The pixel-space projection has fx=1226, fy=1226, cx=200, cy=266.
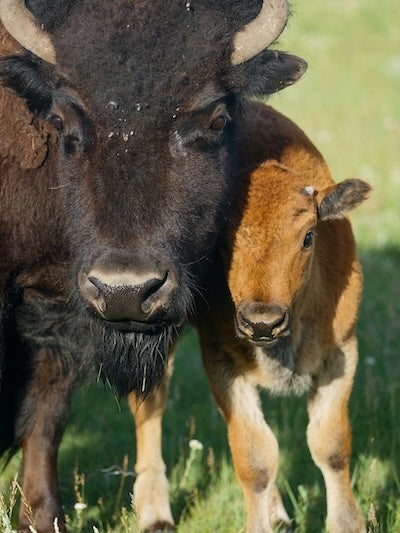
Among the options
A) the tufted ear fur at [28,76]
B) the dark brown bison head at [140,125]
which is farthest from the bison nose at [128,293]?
the tufted ear fur at [28,76]

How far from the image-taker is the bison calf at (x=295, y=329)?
19.7 ft

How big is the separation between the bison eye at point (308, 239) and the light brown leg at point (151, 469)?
156cm

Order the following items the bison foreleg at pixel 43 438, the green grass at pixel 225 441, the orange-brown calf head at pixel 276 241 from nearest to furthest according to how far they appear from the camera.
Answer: the orange-brown calf head at pixel 276 241, the bison foreleg at pixel 43 438, the green grass at pixel 225 441

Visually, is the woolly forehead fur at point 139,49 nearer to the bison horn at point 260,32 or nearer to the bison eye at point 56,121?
the bison horn at point 260,32

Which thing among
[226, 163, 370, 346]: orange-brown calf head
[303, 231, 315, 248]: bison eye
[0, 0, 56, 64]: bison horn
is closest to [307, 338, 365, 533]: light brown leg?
[226, 163, 370, 346]: orange-brown calf head

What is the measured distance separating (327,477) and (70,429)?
257 cm

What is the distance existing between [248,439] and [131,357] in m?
0.85

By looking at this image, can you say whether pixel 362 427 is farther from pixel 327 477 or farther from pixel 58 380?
pixel 58 380

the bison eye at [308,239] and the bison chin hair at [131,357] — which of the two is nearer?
the bison chin hair at [131,357]

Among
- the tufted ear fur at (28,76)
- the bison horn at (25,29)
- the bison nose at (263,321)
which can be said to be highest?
the bison horn at (25,29)

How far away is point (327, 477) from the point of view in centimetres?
651

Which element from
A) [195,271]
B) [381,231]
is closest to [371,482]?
[195,271]

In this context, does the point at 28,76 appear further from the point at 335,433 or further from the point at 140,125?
the point at 335,433

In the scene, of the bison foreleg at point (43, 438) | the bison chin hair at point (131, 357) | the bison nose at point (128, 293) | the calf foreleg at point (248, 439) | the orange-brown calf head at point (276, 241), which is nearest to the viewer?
the bison nose at point (128, 293)
